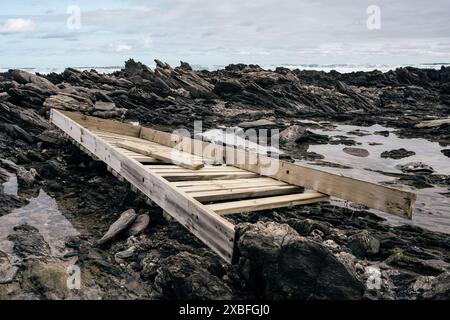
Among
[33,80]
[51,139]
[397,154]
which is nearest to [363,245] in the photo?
[397,154]

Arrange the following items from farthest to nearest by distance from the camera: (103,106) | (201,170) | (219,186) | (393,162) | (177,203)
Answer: (103,106), (393,162), (201,170), (219,186), (177,203)

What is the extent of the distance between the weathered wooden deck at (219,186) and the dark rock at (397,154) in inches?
303

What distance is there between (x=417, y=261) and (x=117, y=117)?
1818cm

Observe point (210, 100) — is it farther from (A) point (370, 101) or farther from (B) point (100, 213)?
(B) point (100, 213)

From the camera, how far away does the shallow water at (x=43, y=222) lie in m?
6.23

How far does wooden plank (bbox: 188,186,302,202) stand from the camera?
19.8 feet

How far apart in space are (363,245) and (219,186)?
2457 millimetres

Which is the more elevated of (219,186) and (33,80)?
(33,80)

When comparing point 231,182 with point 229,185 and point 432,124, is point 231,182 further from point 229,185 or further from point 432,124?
point 432,124

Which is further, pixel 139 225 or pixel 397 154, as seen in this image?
pixel 397 154

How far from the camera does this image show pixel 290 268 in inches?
164

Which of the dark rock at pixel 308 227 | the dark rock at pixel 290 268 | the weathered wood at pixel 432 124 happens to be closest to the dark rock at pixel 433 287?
the dark rock at pixel 290 268

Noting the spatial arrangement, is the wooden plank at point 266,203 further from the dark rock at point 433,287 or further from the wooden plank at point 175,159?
the dark rock at point 433,287
